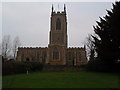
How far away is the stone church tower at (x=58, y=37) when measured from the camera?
2736 inches

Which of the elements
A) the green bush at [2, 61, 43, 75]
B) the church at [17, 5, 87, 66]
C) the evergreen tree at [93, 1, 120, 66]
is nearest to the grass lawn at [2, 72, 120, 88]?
the evergreen tree at [93, 1, 120, 66]

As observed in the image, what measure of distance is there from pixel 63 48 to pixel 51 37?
7112mm

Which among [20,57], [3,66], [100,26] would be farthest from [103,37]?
[20,57]

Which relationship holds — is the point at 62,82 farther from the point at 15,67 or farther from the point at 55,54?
the point at 55,54

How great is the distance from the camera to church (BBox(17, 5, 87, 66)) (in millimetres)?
69688

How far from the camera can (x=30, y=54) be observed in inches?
3145

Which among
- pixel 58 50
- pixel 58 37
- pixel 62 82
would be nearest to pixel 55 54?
pixel 58 50

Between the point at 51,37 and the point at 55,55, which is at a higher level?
the point at 51,37

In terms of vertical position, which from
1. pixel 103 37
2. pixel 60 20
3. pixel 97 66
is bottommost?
pixel 97 66

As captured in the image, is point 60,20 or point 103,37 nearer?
point 103,37

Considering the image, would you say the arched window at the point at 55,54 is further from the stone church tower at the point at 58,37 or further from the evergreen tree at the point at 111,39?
the evergreen tree at the point at 111,39

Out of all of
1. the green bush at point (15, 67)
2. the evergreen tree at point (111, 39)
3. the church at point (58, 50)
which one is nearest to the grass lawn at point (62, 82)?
the evergreen tree at point (111, 39)

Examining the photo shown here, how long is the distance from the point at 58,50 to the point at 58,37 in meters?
6.33

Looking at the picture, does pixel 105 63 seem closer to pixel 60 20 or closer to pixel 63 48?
pixel 63 48
